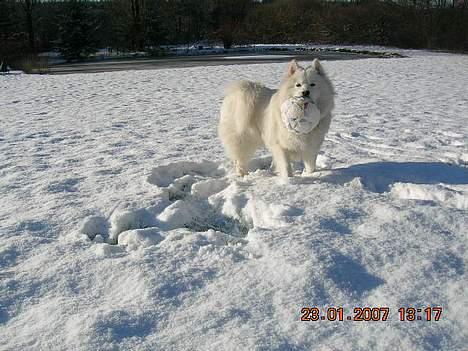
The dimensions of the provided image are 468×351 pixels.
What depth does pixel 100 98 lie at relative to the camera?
1040 centimetres

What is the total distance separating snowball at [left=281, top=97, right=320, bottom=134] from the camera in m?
3.58

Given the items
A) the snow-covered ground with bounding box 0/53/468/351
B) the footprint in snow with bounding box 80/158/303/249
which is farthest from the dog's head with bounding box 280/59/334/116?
the footprint in snow with bounding box 80/158/303/249

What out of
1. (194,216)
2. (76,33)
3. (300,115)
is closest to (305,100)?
(300,115)

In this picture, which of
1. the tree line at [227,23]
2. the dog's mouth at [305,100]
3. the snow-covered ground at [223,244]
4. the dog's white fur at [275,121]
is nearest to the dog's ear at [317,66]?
the dog's white fur at [275,121]

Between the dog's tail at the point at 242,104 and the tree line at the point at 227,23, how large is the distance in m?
29.2

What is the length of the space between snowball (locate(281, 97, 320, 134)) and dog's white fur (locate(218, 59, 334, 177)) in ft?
0.25

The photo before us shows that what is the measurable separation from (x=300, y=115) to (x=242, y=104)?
2.69 feet

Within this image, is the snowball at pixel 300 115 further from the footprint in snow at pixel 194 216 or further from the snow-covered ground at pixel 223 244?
the footprint in snow at pixel 194 216

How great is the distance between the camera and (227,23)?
132ft

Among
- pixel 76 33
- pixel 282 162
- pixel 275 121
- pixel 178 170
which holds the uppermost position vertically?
pixel 76 33

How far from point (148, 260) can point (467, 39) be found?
40.9 m

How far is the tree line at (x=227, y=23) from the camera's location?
108 feet

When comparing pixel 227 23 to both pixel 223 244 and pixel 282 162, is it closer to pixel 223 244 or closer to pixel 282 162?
pixel 282 162

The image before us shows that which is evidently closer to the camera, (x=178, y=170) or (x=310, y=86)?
(x=310, y=86)
